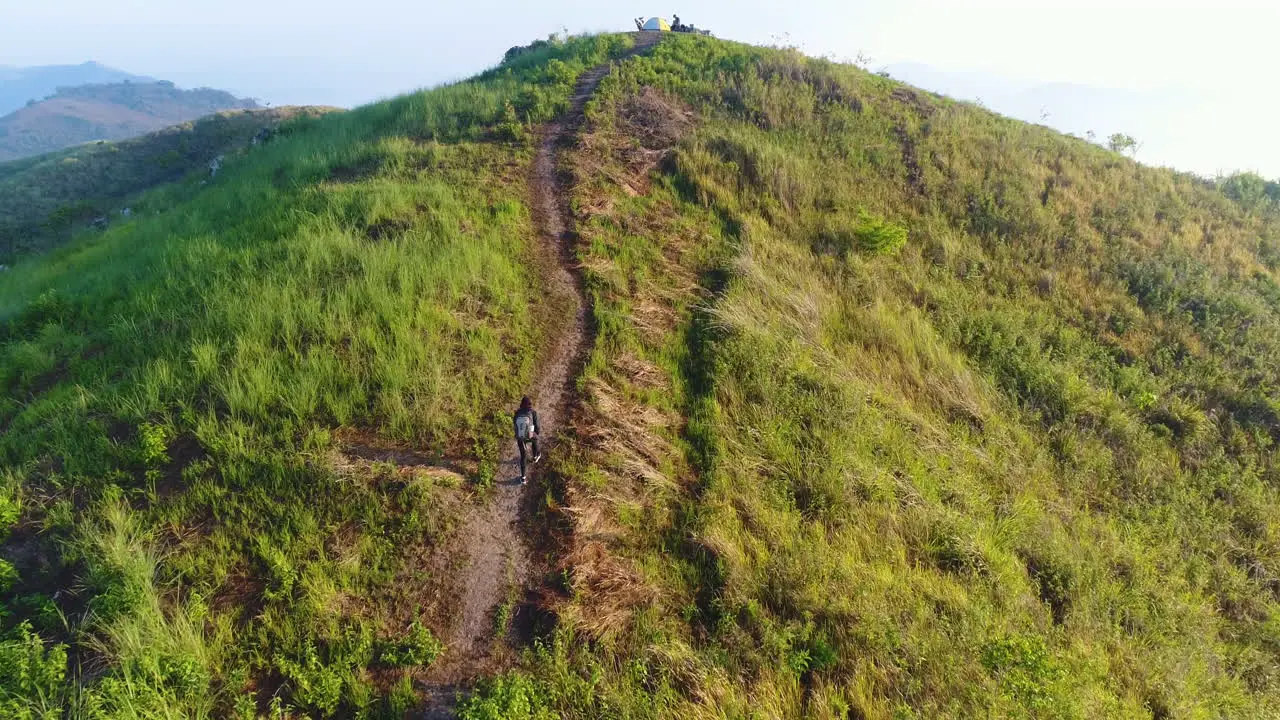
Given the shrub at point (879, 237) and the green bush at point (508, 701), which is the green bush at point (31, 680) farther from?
the shrub at point (879, 237)

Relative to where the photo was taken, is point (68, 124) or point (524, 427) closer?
point (524, 427)

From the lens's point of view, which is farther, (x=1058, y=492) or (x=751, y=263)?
(x=751, y=263)

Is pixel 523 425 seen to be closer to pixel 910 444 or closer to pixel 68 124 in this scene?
pixel 910 444

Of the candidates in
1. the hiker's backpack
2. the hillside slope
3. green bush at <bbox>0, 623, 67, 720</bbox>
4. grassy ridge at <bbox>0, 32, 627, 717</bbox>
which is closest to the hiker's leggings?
the hiker's backpack

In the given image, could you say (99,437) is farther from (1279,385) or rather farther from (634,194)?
(1279,385)

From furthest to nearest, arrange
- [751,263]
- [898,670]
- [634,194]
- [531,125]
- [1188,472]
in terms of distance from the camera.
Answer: [531,125]
[634,194]
[751,263]
[1188,472]
[898,670]

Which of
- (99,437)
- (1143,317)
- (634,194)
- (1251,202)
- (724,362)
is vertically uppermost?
(1251,202)

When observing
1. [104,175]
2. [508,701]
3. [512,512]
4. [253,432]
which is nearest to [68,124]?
[104,175]

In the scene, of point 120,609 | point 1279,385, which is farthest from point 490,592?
point 1279,385
